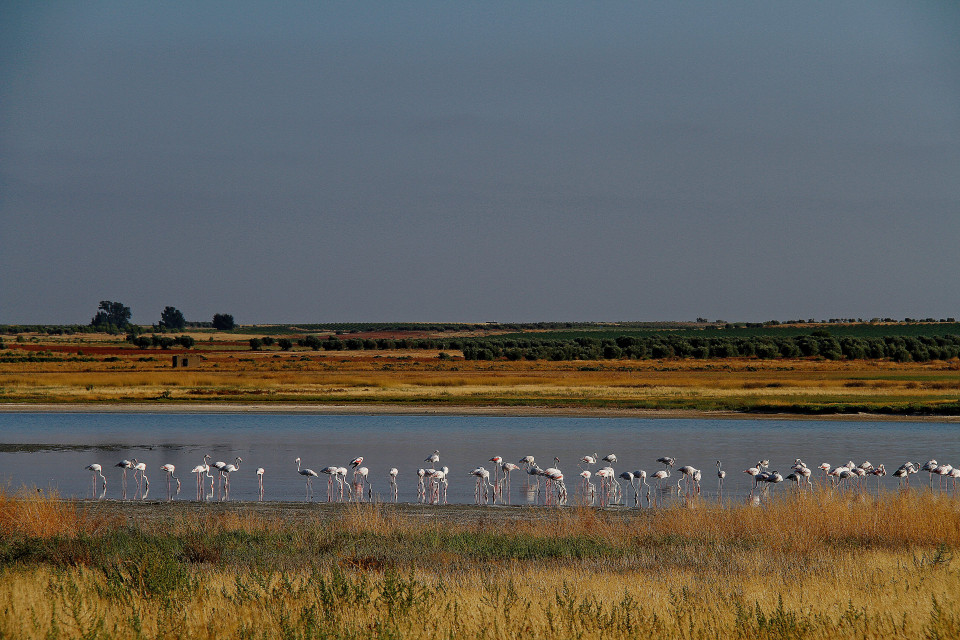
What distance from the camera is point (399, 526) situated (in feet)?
48.4

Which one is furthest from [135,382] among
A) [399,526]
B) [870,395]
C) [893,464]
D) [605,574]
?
[605,574]

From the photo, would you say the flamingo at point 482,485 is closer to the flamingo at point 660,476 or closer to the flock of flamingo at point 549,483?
the flock of flamingo at point 549,483

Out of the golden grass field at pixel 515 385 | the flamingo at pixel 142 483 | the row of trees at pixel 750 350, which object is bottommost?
the flamingo at pixel 142 483

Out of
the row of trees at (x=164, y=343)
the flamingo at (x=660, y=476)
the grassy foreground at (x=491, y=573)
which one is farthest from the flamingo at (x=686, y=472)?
the row of trees at (x=164, y=343)

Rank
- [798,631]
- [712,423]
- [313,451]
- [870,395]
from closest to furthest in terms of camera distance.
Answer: [798,631]
[313,451]
[712,423]
[870,395]

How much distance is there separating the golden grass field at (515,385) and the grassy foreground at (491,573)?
1169 inches

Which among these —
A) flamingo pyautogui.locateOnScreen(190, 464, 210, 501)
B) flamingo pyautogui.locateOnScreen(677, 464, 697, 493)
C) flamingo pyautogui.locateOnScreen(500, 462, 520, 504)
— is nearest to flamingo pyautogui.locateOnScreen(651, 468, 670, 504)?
flamingo pyautogui.locateOnScreen(677, 464, 697, 493)

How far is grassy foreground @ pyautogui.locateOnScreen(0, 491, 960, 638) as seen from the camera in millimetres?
8742

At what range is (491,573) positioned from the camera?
11227 mm

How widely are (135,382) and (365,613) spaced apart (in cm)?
5202

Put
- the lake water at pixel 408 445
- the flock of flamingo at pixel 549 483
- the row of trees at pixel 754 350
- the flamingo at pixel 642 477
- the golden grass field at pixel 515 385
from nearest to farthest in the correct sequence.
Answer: the flock of flamingo at pixel 549 483, the flamingo at pixel 642 477, the lake water at pixel 408 445, the golden grass field at pixel 515 385, the row of trees at pixel 754 350

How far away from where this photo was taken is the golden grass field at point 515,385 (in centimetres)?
4650

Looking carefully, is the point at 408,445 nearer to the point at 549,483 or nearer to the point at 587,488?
the point at 549,483

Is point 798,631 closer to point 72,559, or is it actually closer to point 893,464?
point 72,559
